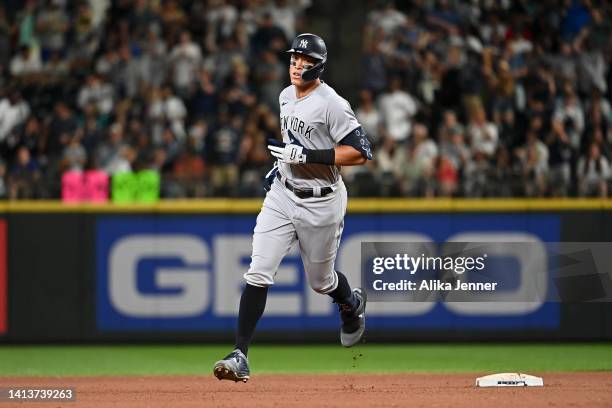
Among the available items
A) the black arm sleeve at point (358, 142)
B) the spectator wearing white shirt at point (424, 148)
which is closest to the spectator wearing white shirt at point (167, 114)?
the spectator wearing white shirt at point (424, 148)

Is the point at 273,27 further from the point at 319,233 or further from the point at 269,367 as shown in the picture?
the point at 319,233

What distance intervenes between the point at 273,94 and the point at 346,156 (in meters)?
7.46

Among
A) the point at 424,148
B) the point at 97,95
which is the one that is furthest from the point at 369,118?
the point at 97,95

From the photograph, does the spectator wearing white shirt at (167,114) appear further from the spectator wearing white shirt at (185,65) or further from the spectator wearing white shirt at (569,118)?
the spectator wearing white shirt at (569,118)

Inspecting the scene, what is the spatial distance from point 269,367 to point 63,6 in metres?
7.59

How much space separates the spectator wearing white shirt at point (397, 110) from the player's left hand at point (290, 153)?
664 cm

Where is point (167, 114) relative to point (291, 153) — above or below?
above

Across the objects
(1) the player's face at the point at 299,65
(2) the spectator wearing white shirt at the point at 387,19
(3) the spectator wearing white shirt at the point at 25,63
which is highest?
(2) the spectator wearing white shirt at the point at 387,19

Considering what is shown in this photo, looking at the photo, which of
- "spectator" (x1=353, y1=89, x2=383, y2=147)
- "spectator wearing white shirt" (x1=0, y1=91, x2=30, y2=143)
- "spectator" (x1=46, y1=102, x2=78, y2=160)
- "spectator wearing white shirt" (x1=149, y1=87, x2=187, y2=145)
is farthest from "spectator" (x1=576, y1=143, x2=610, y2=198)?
"spectator wearing white shirt" (x1=0, y1=91, x2=30, y2=143)

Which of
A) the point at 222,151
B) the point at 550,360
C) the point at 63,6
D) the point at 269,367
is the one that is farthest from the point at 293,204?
the point at 63,6

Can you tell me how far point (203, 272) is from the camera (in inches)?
470

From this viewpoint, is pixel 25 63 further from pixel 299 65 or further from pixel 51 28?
pixel 299 65

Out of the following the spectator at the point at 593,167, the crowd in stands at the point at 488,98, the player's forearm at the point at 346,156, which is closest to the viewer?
the player's forearm at the point at 346,156

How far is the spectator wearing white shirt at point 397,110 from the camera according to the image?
557 inches
